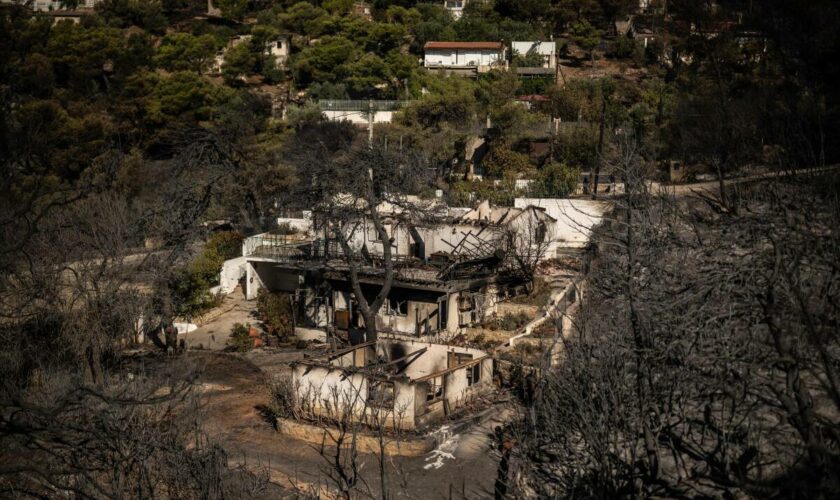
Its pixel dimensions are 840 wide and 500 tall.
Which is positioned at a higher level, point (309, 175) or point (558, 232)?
point (309, 175)

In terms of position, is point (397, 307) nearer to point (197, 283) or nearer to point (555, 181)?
point (197, 283)

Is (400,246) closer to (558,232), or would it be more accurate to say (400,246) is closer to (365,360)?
(365,360)

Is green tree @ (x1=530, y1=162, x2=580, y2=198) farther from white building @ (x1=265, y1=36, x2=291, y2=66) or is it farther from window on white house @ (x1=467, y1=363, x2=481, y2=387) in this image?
white building @ (x1=265, y1=36, x2=291, y2=66)

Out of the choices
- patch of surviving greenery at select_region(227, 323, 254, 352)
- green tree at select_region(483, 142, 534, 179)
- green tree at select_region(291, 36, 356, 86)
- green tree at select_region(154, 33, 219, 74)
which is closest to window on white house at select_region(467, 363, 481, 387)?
patch of surviving greenery at select_region(227, 323, 254, 352)

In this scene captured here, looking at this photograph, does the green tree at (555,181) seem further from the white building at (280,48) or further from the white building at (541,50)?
the white building at (280,48)

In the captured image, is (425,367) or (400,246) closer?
(425,367)

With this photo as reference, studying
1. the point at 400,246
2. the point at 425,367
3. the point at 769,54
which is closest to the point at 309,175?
the point at 400,246
